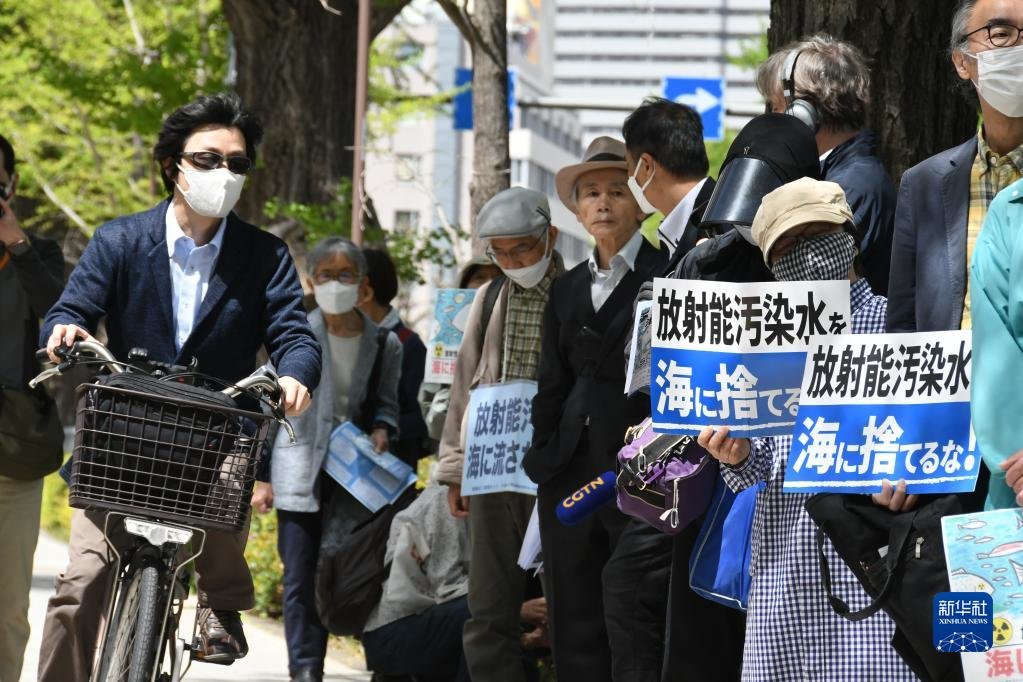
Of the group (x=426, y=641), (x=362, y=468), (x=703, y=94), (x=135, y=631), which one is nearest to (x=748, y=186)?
(x=135, y=631)

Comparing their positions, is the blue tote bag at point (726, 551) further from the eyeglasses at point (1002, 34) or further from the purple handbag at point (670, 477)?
the eyeglasses at point (1002, 34)

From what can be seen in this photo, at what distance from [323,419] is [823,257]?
4.16 m

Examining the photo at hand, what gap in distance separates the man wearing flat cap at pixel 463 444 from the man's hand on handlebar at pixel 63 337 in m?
2.46

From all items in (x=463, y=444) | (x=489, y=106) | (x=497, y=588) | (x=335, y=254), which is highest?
(x=489, y=106)

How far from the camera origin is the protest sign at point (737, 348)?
13.6ft

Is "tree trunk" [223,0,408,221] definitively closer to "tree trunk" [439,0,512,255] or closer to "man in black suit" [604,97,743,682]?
"tree trunk" [439,0,512,255]

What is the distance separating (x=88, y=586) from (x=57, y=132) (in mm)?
18034

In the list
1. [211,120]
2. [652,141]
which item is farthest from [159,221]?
[652,141]

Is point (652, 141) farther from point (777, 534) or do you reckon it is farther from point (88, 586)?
point (88, 586)

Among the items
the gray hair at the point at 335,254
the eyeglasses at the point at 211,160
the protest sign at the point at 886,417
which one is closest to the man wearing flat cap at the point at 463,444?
the gray hair at the point at 335,254

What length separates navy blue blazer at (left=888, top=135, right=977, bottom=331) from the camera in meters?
4.10

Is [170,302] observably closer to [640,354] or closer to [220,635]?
[220,635]

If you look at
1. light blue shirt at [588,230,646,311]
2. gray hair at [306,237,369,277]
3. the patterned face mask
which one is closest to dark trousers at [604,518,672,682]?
light blue shirt at [588,230,646,311]

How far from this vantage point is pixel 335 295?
811cm
